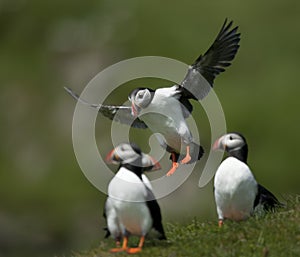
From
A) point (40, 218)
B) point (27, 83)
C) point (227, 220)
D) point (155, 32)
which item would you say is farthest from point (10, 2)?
point (227, 220)

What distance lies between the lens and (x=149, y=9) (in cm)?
3556

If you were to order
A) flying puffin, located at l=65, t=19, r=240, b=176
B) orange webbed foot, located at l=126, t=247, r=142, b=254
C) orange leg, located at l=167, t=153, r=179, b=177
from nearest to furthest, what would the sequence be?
orange webbed foot, located at l=126, t=247, r=142, b=254 → flying puffin, located at l=65, t=19, r=240, b=176 → orange leg, located at l=167, t=153, r=179, b=177

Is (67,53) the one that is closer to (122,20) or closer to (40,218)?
(122,20)

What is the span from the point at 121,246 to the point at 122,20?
24840 mm

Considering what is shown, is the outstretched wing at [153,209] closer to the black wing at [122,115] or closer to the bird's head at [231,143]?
the bird's head at [231,143]

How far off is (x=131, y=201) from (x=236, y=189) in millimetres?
1569

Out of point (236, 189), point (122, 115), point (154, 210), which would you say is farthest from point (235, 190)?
point (122, 115)

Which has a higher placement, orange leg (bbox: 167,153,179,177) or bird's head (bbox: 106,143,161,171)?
bird's head (bbox: 106,143,161,171)

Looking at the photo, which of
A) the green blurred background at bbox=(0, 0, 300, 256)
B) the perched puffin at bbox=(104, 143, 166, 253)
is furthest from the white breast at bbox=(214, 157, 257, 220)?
the green blurred background at bbox=(0, 0, 300, 256)

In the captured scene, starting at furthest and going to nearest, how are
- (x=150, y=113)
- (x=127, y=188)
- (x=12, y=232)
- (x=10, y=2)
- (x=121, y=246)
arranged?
1. (x=10, y=2)
2. (x=12, y=232)
3. (x=150, y=113)
4. (x=121, y=246)
5. (x=127, y=188)

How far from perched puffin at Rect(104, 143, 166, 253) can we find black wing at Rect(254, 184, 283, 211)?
1.48m

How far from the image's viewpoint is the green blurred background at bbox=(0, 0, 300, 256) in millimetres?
28062

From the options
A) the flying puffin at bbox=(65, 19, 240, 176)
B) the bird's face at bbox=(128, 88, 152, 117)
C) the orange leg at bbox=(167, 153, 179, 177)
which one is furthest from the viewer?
the orange leg at bbox=(167, 153, 179, 177)

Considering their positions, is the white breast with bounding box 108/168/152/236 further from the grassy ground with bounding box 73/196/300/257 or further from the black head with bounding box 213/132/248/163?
the black head with bounding box 213/132/248/163
